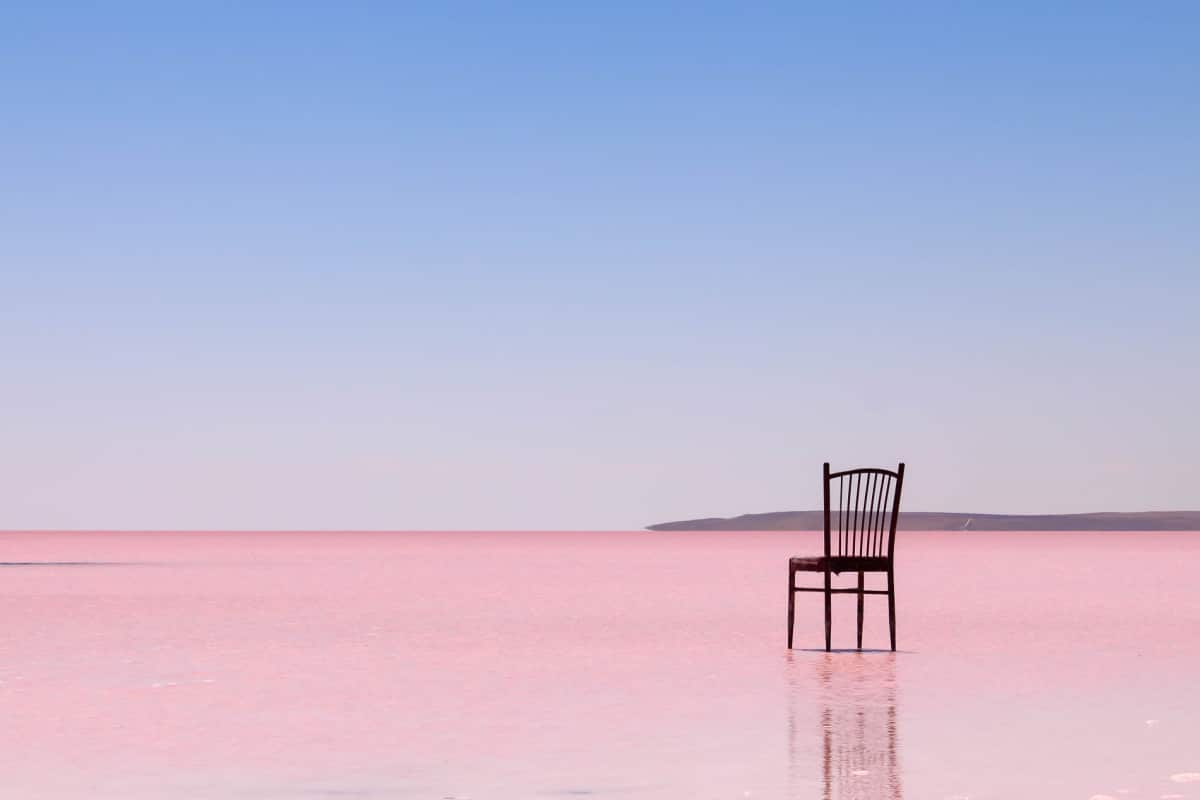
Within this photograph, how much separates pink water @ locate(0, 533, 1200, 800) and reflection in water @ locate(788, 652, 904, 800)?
0.07 feet

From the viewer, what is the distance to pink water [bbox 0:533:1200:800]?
5648mm

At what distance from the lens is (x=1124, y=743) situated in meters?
6.46

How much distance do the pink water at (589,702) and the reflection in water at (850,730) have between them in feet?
0.07

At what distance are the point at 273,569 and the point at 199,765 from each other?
77.4 ft

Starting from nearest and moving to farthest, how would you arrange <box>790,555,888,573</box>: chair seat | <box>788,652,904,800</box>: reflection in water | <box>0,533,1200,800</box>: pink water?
<box>788,652,904,800</box>: reflection in water < <box>0,533,1200,800</box>: pink water < <box>790,555,888,573</box>: chair seat

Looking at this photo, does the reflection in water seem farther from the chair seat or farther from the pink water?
the chair seat

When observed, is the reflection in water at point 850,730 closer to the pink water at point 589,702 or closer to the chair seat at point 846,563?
the pink water at point 589,702

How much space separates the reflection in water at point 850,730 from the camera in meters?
5.46

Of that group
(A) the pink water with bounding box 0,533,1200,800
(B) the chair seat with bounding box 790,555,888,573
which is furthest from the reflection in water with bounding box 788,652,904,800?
(B) the chair seat with bounding box 790,555,888,573

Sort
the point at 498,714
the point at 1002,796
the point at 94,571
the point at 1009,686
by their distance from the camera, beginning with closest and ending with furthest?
the point at 1002,796 → the point at 498,714 → the point at 1009,686 → the point at 94,571

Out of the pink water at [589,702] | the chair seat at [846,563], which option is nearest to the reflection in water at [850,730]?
the pink water at [589,702]

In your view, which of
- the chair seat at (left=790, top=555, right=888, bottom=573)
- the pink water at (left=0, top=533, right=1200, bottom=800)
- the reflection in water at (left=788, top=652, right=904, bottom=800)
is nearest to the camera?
the reflection in water at (left=788, top=652, right=904, bottom=800)

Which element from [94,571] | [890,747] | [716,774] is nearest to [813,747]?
[890,747]

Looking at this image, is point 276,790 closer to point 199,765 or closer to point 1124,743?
point 199,765
